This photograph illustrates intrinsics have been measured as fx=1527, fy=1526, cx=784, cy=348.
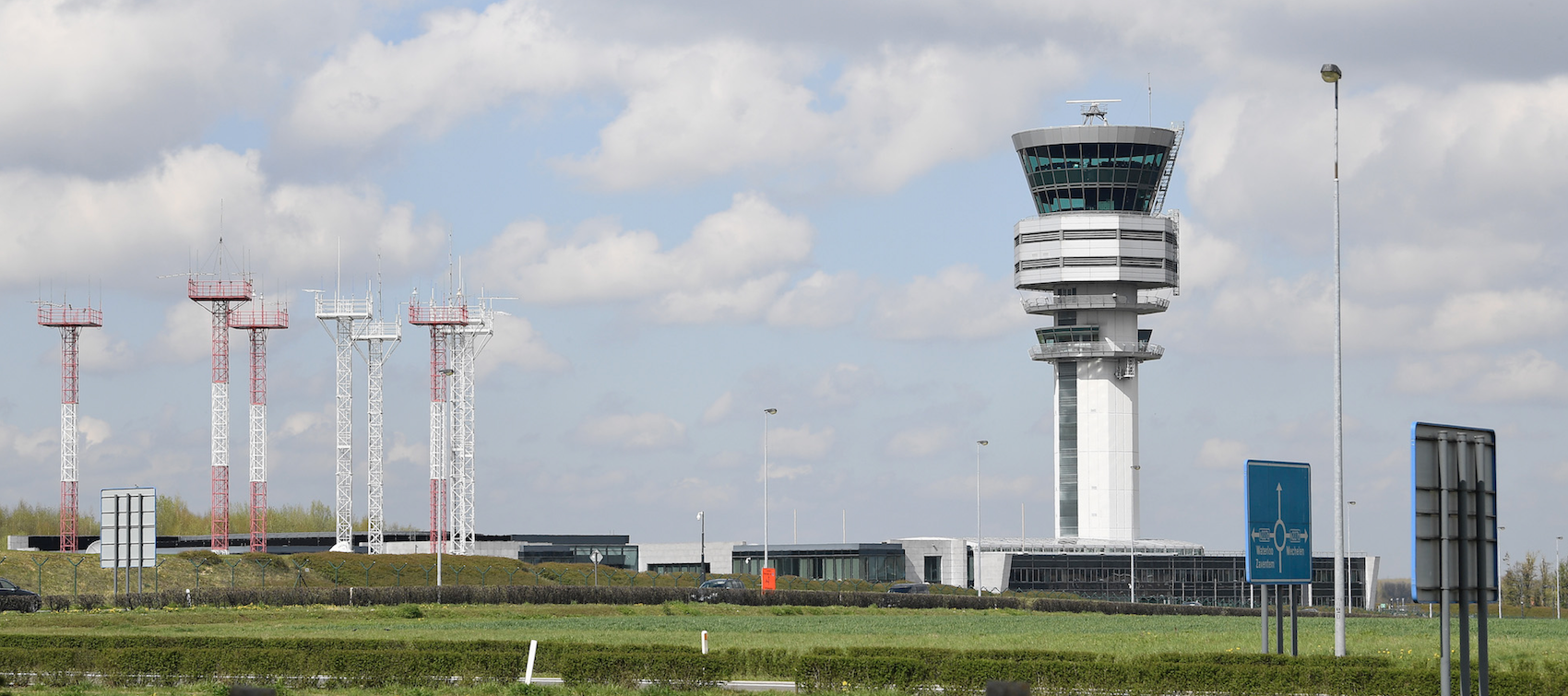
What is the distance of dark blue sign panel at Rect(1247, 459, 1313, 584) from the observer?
A: 32.2 metres

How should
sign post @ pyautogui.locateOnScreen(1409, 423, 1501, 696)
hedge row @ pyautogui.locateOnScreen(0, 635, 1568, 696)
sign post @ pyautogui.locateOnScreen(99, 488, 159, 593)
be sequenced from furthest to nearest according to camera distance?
1. sign post @ pyautogui.locateOnScreen(99, 488, 159, 593)
2. hedge row @ pyautogui.locateOnScreen(0, 635, 1568, 696)
3. sign post @ pyautogui.locateOnScreen(1409, 423, 1501, 696)

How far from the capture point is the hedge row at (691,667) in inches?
1112

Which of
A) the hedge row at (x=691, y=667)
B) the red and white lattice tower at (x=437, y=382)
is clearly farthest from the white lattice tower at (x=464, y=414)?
the hedge row at (x=691, y=667)

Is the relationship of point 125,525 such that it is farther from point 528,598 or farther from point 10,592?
point 528,598

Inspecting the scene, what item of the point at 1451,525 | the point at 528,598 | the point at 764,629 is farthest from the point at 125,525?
the point at 1451,525

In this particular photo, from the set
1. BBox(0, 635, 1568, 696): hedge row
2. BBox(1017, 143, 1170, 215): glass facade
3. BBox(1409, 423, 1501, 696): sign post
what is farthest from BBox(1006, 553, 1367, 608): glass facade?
BBox(1409, 423, 1501, 696): sign post

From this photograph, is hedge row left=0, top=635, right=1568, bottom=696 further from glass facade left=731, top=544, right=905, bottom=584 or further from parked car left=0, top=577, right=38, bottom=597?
glass facade left=731, top=544, right=905, bottom=584

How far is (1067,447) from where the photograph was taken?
131500 millimetres

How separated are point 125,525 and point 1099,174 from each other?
8967cm

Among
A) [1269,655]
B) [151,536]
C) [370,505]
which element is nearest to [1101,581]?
[370,505]

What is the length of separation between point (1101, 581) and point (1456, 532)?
113790mm

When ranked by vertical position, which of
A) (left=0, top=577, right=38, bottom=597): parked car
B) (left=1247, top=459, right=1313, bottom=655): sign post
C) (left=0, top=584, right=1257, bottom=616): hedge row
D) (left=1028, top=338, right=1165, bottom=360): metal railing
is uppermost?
(left=1028, top=338, right=1165, bottom=360): metal railing

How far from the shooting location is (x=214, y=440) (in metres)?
105

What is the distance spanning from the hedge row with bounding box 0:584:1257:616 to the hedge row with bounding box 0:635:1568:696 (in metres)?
32.4
